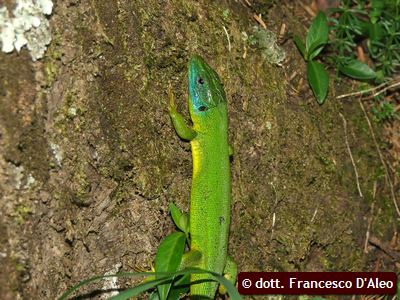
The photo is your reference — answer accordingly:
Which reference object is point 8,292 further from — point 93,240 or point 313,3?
point 313,3

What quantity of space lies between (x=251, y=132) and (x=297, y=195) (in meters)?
0.57

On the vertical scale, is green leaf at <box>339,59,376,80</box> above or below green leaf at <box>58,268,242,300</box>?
above

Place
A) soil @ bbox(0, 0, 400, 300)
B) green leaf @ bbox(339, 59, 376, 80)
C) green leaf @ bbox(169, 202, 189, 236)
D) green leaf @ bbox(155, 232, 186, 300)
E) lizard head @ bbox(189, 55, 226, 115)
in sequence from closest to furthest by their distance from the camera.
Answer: soil @ bbox(0, 0, 400, 300)
green leaf @ bbox(155, 232, 186, 300)
green leaf @ bbox(169, 202, 189, 236)
lizard head @ bbox(189, 55, 226, 115)
green leaf @ bbox(339, 59, 376, 80)

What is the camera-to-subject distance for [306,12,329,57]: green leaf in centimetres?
427

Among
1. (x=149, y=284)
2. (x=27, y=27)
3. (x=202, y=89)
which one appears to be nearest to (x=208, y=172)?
(x=202, y=89)

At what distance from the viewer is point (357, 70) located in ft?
14.8

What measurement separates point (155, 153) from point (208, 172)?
0.36 m

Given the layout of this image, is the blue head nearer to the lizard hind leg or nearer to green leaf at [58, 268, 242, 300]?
the lizard hind leg

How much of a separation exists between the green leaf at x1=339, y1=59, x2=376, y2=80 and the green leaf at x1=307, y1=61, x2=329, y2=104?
0.32 metres

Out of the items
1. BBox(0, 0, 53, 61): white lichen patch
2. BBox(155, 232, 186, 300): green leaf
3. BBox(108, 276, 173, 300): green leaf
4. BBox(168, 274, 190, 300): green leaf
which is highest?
BBox(0, 0, 53, 61): white lichen patch

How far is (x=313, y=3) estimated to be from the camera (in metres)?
4.78

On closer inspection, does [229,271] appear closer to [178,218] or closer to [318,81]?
[178,218]

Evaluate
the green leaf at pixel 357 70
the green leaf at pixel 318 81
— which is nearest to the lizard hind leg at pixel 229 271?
the green leaf at pixel 318 81

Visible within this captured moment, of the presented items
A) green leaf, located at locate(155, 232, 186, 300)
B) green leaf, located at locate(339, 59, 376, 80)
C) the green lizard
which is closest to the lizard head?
the green lizard
